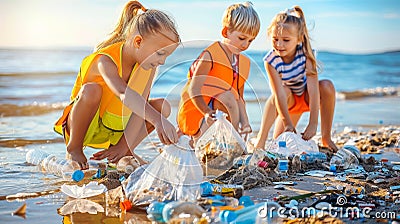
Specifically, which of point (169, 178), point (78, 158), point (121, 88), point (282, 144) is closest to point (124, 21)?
point (121, 88)

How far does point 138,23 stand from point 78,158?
1.07 m

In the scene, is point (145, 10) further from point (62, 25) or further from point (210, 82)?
point (62, 25)

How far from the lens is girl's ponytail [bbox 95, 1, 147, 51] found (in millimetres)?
4445

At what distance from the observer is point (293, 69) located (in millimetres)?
5562

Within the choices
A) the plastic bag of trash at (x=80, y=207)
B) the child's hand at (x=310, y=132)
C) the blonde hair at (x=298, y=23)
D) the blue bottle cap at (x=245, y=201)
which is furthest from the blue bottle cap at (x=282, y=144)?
the plastic bag of trash at (x=80, y=207)

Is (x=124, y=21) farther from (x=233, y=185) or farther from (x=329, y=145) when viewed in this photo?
(x=329, y=145)

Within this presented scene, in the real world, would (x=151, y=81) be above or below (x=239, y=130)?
above

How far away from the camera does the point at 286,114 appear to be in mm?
5301

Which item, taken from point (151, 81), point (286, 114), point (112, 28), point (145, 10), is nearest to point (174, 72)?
point (151, 81)

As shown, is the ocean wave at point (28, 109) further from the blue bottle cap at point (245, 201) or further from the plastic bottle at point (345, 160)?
the blue bottle cap at point (245, 201)

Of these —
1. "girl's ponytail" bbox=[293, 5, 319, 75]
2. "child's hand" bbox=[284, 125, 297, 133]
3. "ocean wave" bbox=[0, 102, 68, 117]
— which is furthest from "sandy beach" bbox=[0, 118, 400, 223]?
"ocean wave" bbox=[0, 102, 68, 117]

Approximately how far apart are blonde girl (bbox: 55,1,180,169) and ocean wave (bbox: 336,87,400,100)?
6.64m

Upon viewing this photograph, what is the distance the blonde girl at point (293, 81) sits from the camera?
17.5ft

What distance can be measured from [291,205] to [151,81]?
1320 mm
